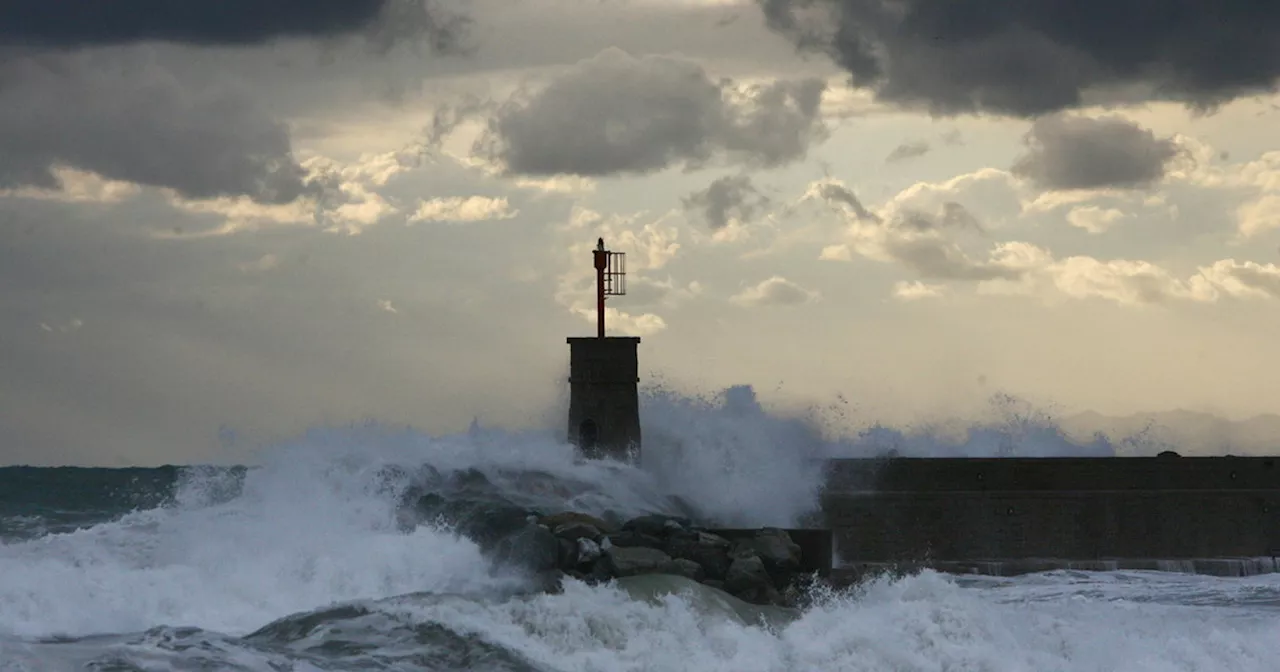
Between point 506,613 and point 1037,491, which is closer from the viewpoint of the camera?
A: point 506,613

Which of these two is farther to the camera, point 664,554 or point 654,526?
point 654,526

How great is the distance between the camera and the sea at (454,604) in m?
12.6

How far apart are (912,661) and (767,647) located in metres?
1.09

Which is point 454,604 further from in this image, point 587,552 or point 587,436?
point 587,436

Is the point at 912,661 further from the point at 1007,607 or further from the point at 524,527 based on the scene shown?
the point at 524,527

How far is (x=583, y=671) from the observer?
12.3 meters

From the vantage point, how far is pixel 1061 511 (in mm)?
19078

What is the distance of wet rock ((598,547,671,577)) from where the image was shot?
14805 millimetres

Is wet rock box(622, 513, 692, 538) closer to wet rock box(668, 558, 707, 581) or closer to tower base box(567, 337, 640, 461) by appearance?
wet rock box(668, 558, 707, 581)

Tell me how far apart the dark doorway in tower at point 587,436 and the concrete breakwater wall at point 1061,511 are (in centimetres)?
276

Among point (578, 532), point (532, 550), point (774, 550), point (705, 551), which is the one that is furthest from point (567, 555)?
point (774, 550)

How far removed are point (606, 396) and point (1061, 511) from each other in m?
5.24

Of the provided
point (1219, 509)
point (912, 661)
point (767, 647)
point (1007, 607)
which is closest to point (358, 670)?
point (767, 647)

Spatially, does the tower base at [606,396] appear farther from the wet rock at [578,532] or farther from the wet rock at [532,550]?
the wet rock at [532,550]
